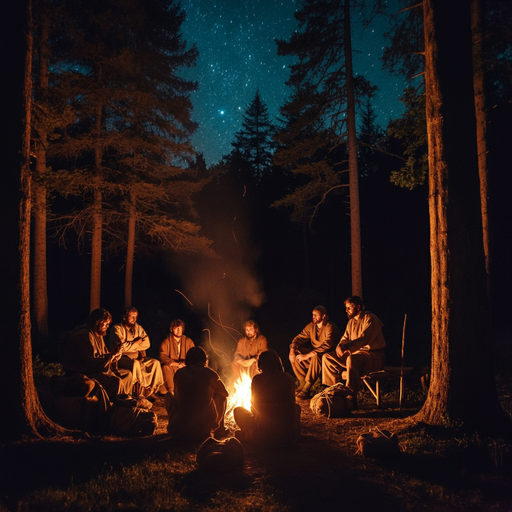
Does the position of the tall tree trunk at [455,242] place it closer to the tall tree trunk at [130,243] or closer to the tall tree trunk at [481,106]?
the tall tree trunk at [481,106]

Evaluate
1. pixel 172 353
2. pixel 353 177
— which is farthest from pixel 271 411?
pixel 353 177

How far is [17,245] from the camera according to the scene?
529 cm

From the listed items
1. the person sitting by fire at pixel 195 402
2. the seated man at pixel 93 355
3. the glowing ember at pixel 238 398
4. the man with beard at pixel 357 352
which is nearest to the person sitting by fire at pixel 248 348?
the glowing ember at pixel 238 398

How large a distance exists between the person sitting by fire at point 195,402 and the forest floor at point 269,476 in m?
0.20

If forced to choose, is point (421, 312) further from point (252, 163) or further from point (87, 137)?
point (87, 137)

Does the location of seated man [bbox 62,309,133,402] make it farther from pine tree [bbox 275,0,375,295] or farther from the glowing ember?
pine tree [bbox 275,0,375,295]

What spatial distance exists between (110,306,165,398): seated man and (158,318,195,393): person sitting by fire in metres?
0.14

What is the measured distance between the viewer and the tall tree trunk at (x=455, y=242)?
5461 mm

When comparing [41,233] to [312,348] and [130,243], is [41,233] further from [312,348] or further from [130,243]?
[312,348]

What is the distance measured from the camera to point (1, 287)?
5145 millimetres

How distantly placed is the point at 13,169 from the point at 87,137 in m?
9.19

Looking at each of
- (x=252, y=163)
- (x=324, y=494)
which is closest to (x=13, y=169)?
(x=324, y=494)

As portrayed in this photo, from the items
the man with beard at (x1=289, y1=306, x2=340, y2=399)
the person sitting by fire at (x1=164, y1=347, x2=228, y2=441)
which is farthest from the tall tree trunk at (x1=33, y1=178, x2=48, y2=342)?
the person sitting by fire at (x1=164, y1=347, x2=228, y2=441)

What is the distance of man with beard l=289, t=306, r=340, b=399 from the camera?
8.62m
